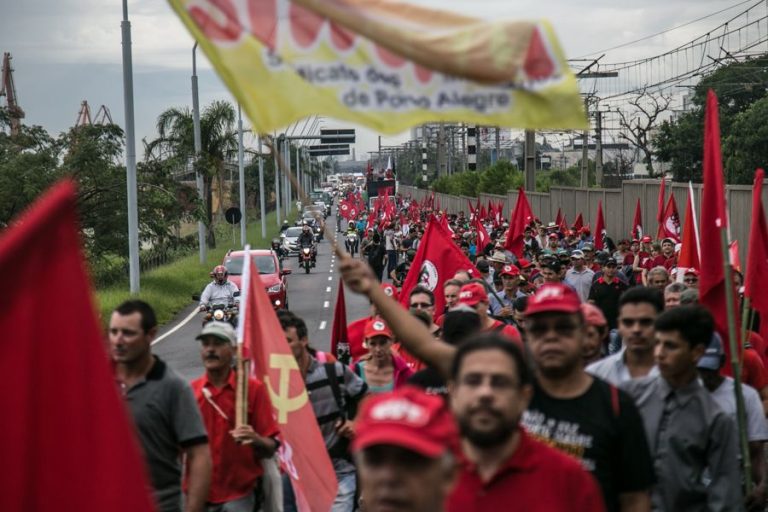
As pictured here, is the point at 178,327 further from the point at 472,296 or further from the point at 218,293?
the point at 472,296

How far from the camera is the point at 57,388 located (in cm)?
272

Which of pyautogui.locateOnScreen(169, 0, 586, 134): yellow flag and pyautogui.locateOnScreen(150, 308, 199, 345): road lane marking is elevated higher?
pyautogui.locateOnScreen(169, 0, 586, 134): yellow flag

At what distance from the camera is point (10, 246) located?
8.26 feet

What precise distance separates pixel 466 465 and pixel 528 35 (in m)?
1.61

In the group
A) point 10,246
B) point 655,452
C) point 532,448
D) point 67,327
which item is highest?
point 10,246

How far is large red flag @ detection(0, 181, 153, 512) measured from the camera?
2602mm

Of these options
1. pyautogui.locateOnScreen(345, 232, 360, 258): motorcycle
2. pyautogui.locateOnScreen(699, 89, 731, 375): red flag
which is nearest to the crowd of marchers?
pyautogui.locateOnScreen(699, 89, 731, 375): red flag

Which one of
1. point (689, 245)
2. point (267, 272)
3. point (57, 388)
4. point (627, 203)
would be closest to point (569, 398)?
point (57, 388)

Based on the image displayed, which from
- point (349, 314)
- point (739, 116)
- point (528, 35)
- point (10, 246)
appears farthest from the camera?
point (739, 116)

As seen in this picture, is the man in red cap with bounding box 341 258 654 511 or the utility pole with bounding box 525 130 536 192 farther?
the utility pole with bounding box 525 130 536 192

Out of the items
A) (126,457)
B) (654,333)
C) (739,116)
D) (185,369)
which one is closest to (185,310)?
(185,369)

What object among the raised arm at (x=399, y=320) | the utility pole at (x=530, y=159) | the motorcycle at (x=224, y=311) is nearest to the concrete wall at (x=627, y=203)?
the utility pole at (x=530, y=159)

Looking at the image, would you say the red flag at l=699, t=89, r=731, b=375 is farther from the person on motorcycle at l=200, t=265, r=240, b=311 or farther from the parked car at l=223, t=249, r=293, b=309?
→ the parked car at l=223, t=249, r=293, b=309

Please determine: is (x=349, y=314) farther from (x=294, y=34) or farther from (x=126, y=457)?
(x=126, y=457)
